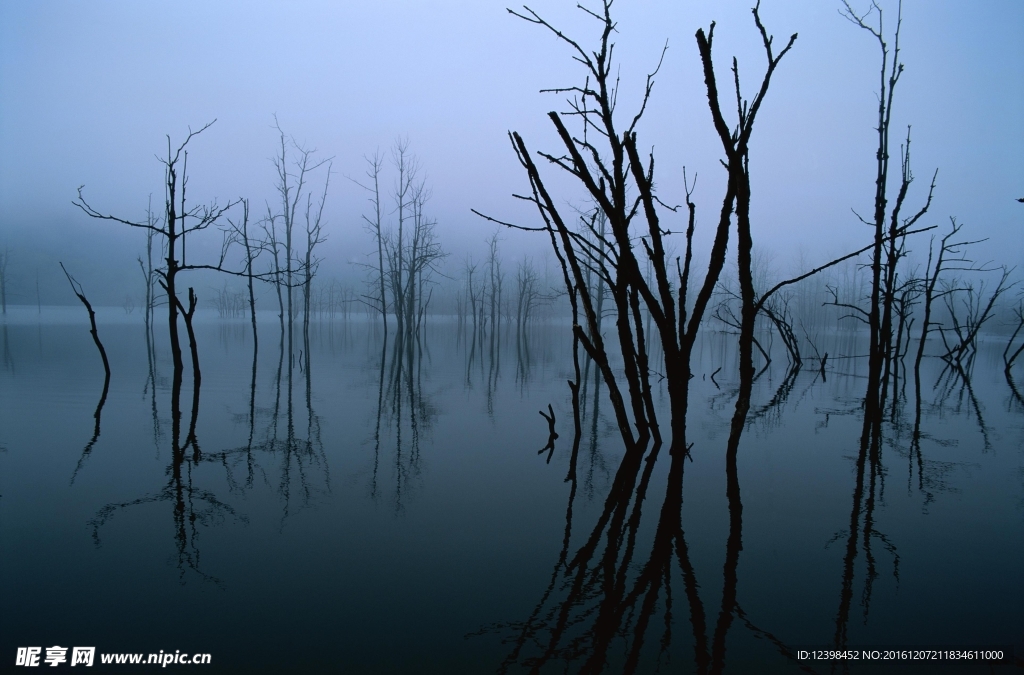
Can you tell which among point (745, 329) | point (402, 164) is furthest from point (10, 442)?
point (402, 164)

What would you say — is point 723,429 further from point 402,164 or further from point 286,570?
point 402,164

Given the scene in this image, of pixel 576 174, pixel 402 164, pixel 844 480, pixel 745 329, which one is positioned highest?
pixel 402 164

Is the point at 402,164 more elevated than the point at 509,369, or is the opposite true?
the point at 402,164

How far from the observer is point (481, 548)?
282 cm

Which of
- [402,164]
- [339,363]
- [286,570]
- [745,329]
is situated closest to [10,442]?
[286,570]

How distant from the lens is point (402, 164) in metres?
26.4

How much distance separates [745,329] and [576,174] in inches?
55.3

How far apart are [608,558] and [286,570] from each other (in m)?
1.55

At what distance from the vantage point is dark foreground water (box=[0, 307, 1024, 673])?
2.04 m

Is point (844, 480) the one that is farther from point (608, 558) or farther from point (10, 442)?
point (10, 442)

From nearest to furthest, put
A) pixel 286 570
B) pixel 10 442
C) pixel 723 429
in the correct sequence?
pixel 286 570 → pixel 10 442 → pixel 723 429

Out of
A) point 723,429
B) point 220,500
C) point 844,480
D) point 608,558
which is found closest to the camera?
point 608,558

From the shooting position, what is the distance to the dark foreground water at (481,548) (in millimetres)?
2039

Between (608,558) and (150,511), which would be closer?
(608,558)
